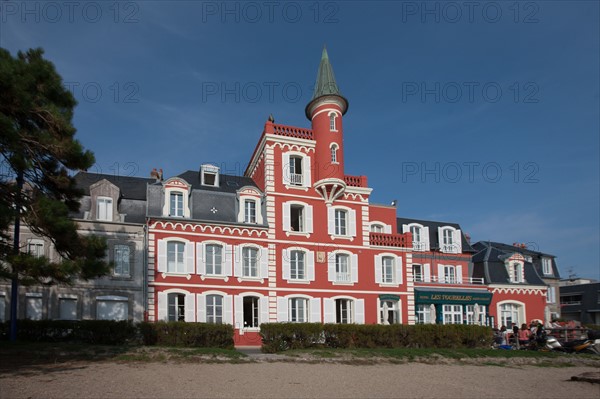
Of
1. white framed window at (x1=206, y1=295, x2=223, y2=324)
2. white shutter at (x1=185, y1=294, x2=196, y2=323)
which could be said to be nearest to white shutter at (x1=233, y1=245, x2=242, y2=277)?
white framed window at (x1=206, y1=295, x2=223, y2=324)

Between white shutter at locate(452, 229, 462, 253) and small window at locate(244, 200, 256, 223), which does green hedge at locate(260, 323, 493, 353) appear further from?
white shutter at locate(452, 229, 462, 253)

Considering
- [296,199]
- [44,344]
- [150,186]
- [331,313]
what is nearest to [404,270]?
[331,313]

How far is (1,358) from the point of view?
1583 cm

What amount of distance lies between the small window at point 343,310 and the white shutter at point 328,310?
2.24 ft

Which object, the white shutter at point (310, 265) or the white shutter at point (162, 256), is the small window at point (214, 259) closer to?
the white shutter at point (162, 256)

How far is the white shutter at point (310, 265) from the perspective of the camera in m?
30.5

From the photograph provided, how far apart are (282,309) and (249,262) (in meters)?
2.93

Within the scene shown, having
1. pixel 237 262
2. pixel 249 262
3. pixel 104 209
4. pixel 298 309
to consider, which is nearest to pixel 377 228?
pixel 298 309

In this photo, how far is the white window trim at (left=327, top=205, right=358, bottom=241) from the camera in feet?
103

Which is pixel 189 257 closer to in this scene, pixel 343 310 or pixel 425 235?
pixel 343 310

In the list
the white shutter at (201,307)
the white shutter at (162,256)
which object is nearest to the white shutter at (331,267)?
the white shutter at (201,307)

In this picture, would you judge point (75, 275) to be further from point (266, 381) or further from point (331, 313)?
point (331, 313)

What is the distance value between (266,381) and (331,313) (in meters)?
16.4

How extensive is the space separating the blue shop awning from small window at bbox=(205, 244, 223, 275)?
12.4 meters
